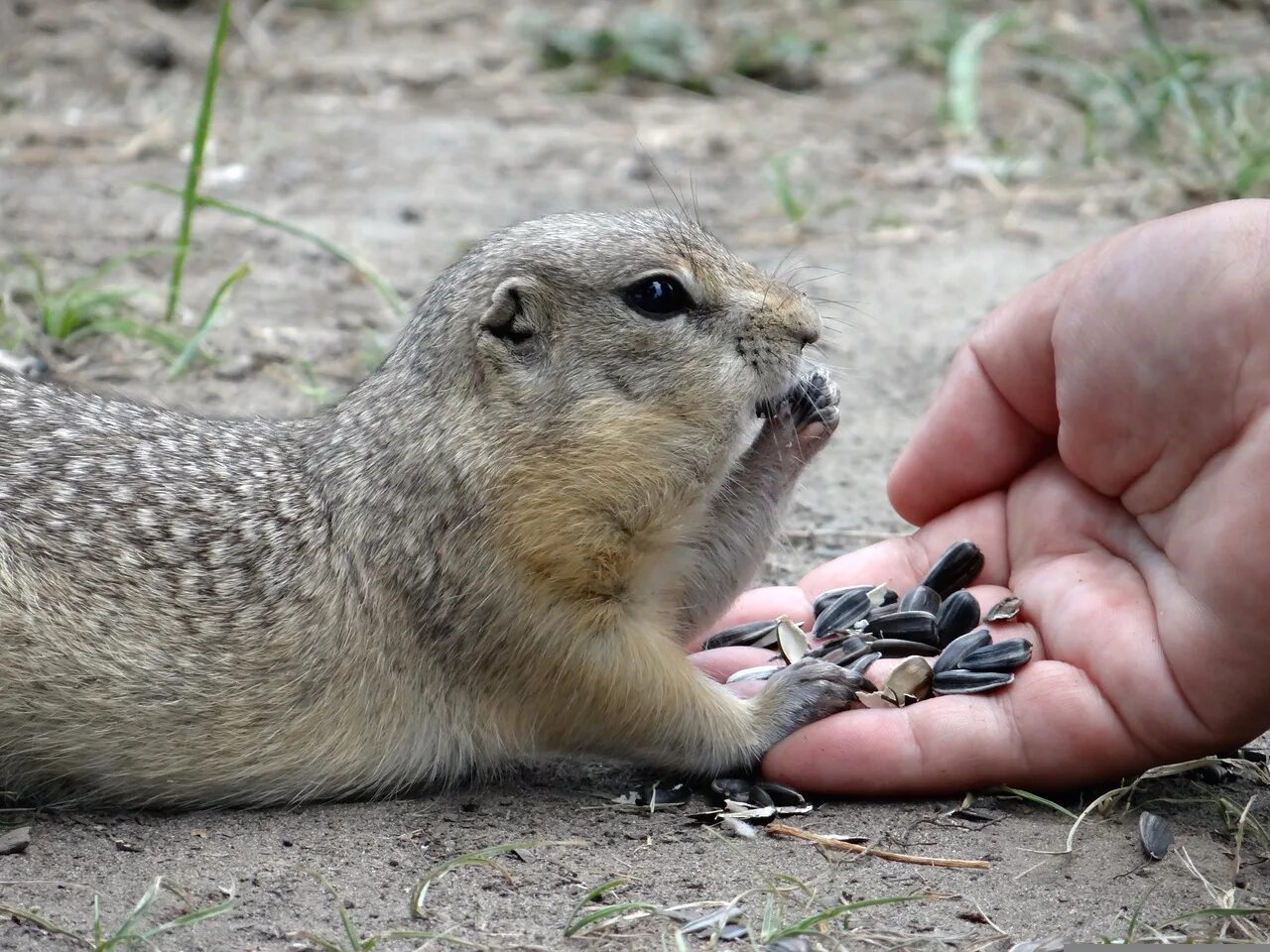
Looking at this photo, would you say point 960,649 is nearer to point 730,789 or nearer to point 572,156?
point 730,789

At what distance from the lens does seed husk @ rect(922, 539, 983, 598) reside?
15.2ft

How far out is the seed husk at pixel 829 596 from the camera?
4.61 metres

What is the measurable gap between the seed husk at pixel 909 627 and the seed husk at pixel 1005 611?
0.52 ft

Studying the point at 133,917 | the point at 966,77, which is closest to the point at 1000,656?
the point at 133,917

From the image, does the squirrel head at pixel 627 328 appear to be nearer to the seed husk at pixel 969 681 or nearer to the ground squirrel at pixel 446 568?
the ground squirrel at pixel 446 568

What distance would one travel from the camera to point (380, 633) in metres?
4.18

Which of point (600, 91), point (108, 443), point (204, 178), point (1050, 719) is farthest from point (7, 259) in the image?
point (1050, 719)

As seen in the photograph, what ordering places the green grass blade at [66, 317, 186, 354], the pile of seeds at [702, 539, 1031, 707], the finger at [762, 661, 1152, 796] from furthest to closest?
the green grass blade at [66, 317, 186, 354] → the pile of seeds at [702, 539, 1031, 707] → the finger at [762, 661, 1152, 796]

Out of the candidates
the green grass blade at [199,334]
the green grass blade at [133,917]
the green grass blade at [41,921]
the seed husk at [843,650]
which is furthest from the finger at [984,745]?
the green grass blade at [199,334]

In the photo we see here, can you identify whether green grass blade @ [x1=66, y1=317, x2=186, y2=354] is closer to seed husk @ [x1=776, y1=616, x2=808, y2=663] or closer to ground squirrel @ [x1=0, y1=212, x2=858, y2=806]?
ground squirrel @ [x1=0, y1=212, x2=858, y2=806]

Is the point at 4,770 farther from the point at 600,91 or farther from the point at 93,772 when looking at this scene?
the point at 600,91

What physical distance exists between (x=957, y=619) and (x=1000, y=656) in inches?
13.3

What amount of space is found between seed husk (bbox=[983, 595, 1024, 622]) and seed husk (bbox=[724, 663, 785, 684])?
2.02 feet

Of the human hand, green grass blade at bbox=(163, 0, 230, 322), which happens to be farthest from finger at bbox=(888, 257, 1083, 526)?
green grass blade at bbox=(163, 0, 230, 322)
